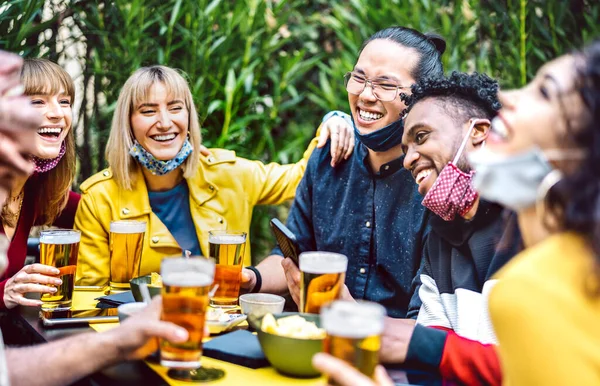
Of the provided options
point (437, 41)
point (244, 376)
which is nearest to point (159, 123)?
point (437, 41)

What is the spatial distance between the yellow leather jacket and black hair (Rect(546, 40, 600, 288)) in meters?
2.27

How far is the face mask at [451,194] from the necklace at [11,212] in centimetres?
184

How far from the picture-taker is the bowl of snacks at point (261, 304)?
2.25 meters

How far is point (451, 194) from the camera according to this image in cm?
227

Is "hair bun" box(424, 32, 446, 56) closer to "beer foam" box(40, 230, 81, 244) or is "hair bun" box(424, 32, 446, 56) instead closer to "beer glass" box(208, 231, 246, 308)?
"beer glass" box(208, 231, 246, 308)

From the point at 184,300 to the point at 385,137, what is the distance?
1.60m

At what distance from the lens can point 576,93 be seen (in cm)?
128

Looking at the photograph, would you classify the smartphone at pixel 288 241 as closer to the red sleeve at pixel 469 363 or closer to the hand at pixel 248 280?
the hand at pixel 248 280

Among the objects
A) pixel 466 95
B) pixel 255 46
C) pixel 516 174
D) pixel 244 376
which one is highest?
pixel 255 46

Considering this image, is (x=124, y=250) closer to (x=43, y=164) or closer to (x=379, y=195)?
(x=43, y=164)

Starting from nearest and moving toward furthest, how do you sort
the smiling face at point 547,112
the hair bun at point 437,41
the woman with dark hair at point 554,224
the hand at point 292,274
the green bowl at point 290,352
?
1. the woman with dark hair at point 554,224
2. the smiling face at point 547,112
3. the green bowl at point 290,352
4. the hand at point 292,274
5. the hair bun at point 437,41

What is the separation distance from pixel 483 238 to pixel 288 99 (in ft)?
12.1

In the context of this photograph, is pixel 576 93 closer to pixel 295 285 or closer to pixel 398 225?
pixel 295 285

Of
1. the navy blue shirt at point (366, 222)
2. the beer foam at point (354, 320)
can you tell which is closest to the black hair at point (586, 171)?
the beer foam at point (354, 320)
